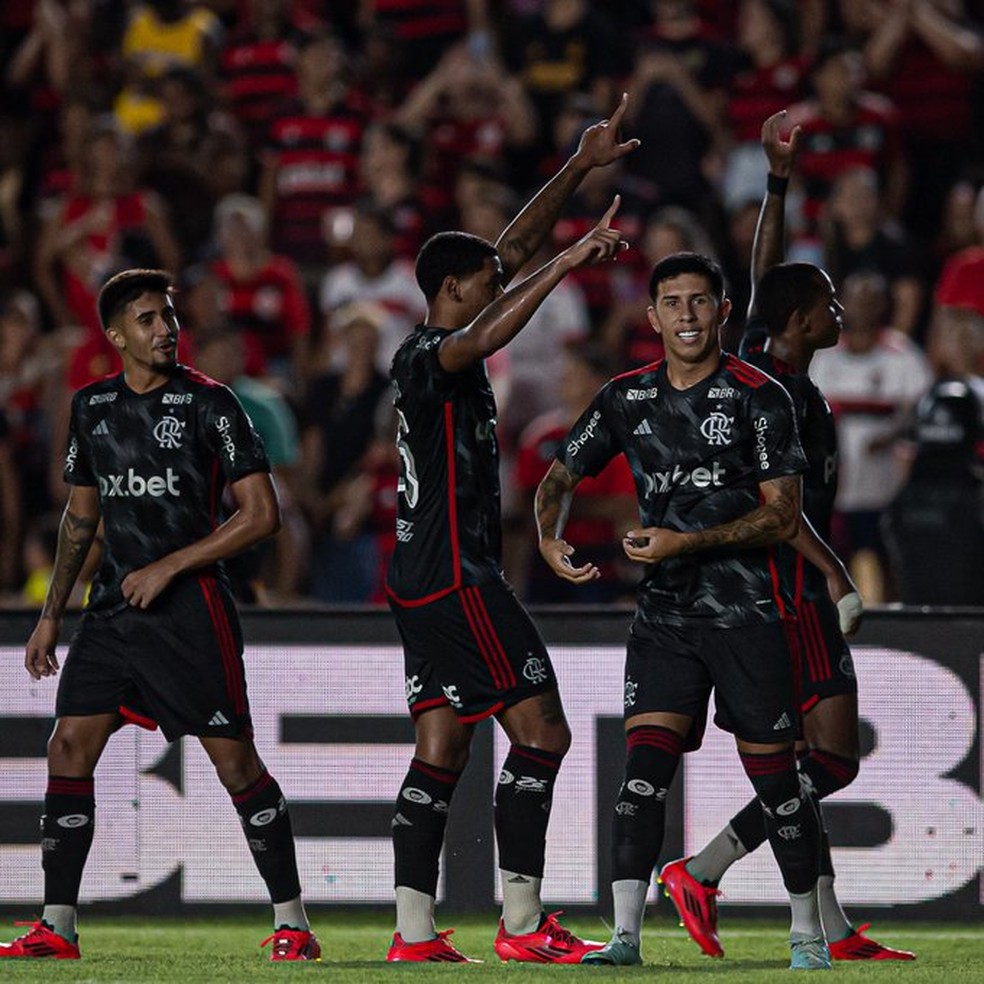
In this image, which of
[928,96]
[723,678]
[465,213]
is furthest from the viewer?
[928,96]

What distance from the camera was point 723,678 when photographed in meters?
6.46

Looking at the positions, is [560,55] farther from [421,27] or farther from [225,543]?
[225,543]

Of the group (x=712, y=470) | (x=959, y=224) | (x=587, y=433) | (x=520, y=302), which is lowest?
(x=712, y=470)

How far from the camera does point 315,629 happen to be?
8.30 m

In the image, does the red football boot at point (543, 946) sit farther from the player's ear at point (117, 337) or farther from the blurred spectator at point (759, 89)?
the blurred spectator at point (759, 89)

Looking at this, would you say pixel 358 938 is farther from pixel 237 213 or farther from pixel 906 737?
Result: pixel 237 213

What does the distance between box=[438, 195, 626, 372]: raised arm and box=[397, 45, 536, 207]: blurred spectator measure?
24.1 ft

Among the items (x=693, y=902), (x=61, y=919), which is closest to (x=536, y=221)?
(x=693, y=902)

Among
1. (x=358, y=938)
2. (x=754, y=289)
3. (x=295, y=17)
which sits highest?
(x=295, y=17)

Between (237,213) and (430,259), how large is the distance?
20.3ft

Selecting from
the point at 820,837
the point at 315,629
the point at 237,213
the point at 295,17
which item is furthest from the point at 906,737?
the point at 295,17

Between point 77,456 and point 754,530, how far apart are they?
2163mm

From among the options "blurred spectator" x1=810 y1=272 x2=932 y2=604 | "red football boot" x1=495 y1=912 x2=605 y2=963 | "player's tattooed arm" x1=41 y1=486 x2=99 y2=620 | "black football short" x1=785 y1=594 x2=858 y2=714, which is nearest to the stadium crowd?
"blurred spectator" x1=810 y1=272 x2=932 y2=604

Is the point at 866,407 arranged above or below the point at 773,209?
below
